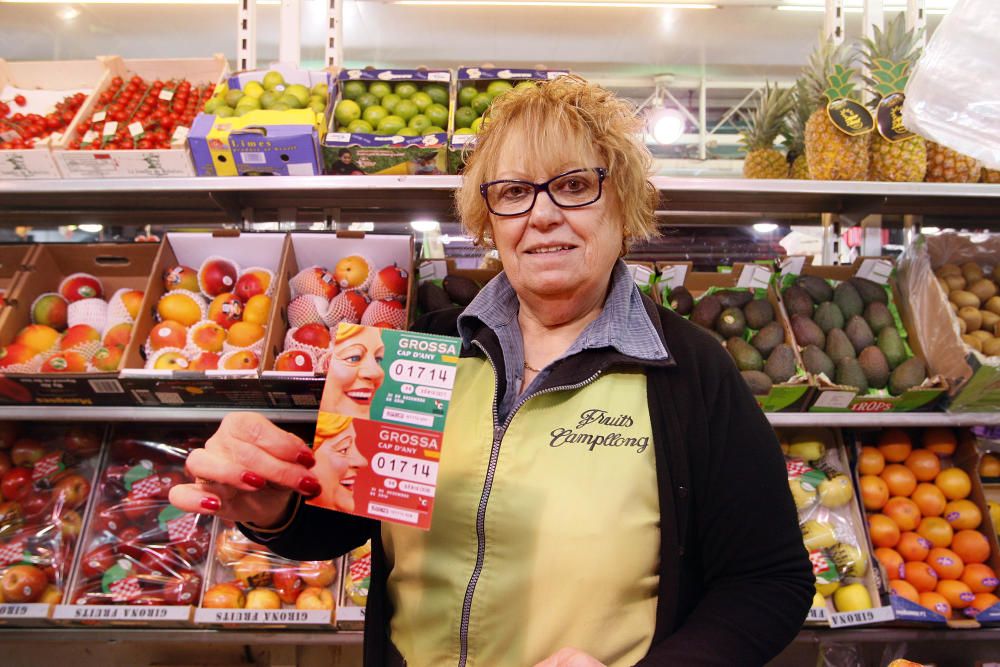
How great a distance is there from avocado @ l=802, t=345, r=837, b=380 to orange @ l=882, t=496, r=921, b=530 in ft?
2.01

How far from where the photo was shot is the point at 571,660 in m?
0.93

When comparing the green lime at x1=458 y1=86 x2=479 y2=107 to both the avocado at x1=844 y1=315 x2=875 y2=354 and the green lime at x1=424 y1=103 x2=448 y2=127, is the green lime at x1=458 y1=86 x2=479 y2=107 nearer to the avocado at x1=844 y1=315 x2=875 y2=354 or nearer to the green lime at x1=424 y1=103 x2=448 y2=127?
the green lime at x1=424 y1=103 x2=448 y2=127

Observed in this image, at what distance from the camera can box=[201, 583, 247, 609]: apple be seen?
205 cm

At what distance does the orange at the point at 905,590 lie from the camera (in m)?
→ 2.12

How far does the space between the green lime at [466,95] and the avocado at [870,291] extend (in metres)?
1.64

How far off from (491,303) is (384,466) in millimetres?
486

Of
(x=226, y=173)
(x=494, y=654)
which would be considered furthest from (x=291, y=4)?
(x=494, y=654)

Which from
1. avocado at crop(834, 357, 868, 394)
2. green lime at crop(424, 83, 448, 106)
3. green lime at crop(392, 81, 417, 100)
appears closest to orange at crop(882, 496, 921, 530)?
avocado at crop(834, 357, 868, 394)

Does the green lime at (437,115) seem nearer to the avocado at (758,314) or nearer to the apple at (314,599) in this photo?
the avocado at (758,314)

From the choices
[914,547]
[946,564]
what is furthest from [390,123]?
[946,564]

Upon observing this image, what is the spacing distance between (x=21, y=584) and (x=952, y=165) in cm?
361

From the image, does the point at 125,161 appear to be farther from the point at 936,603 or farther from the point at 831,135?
the point at 936,603

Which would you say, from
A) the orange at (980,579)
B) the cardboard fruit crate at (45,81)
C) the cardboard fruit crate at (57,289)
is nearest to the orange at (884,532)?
the orange at (980,579)

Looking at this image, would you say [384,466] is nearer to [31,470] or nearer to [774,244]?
[31,470]
